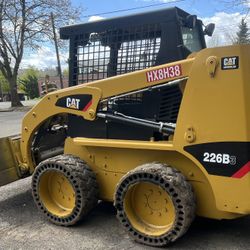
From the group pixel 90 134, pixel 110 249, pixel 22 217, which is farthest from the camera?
pixel 22 217

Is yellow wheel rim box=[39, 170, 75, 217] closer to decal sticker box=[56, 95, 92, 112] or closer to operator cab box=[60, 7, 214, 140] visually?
operator cab box=[60, 7, 214, 140]

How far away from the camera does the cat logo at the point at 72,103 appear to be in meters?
4.43

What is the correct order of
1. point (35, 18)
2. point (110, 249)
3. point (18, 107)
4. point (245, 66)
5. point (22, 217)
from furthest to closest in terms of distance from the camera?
point (18, 107) < point (35, 18) < point (22, 217) < point (110, 249) < point (245, 66)

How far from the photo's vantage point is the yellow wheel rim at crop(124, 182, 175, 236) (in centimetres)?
389

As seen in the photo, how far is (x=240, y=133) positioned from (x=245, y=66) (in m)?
0.55

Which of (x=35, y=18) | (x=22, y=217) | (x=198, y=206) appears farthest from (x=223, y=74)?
(x=35, y=18)

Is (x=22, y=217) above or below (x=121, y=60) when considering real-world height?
below

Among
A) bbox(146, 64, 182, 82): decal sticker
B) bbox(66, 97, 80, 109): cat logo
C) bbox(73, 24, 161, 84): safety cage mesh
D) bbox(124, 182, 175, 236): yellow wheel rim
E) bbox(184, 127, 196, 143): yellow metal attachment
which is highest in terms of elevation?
bbox(73, 24, 161, 84): safety cage mesh

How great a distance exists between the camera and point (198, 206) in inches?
153

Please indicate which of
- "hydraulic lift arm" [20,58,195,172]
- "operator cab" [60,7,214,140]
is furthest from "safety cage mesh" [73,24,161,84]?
"hydraulic lift arm" [20,58,195,172]

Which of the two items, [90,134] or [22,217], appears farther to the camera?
[22,217]

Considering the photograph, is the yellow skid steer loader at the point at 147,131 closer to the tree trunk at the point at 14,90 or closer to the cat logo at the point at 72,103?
the cat logo at the point at 72,103

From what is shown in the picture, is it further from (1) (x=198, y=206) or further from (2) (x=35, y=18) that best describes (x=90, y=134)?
(2) (x=35, y=18)

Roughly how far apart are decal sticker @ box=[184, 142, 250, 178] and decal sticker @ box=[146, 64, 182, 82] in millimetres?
683
